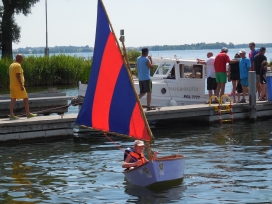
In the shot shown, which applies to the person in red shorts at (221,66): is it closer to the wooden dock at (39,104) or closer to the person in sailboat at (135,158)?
the wooden dock at (39,104)

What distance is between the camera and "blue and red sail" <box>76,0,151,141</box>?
39.4 feet

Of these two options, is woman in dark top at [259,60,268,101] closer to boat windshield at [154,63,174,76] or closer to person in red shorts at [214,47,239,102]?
person in red shorts at [214,47,239,102]

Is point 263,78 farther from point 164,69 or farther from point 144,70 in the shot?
point 144,70

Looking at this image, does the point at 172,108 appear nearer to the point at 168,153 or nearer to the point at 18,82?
the point at 168,153

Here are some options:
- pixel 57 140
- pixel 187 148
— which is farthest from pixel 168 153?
pixel 57 140

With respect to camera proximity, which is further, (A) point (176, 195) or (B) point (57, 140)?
(B) point (57, 140)

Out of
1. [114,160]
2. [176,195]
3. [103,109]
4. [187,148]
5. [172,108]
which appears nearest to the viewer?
[176,195]

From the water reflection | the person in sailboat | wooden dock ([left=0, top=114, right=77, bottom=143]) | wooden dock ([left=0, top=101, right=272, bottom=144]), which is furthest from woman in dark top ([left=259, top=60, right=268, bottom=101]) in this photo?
the person in sailboat

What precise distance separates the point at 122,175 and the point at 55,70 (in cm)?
2790

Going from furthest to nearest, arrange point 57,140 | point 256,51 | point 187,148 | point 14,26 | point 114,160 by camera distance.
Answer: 1. point 14,26
2. point 256,51
3. point 57,140
4. point 187,148
5. point 114,160

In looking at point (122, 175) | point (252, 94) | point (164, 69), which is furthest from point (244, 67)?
point (122, 175)

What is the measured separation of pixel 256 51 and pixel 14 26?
95.7 feet

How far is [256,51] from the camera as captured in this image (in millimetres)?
22078

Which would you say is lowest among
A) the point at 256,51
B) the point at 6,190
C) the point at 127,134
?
the point at 6,190
